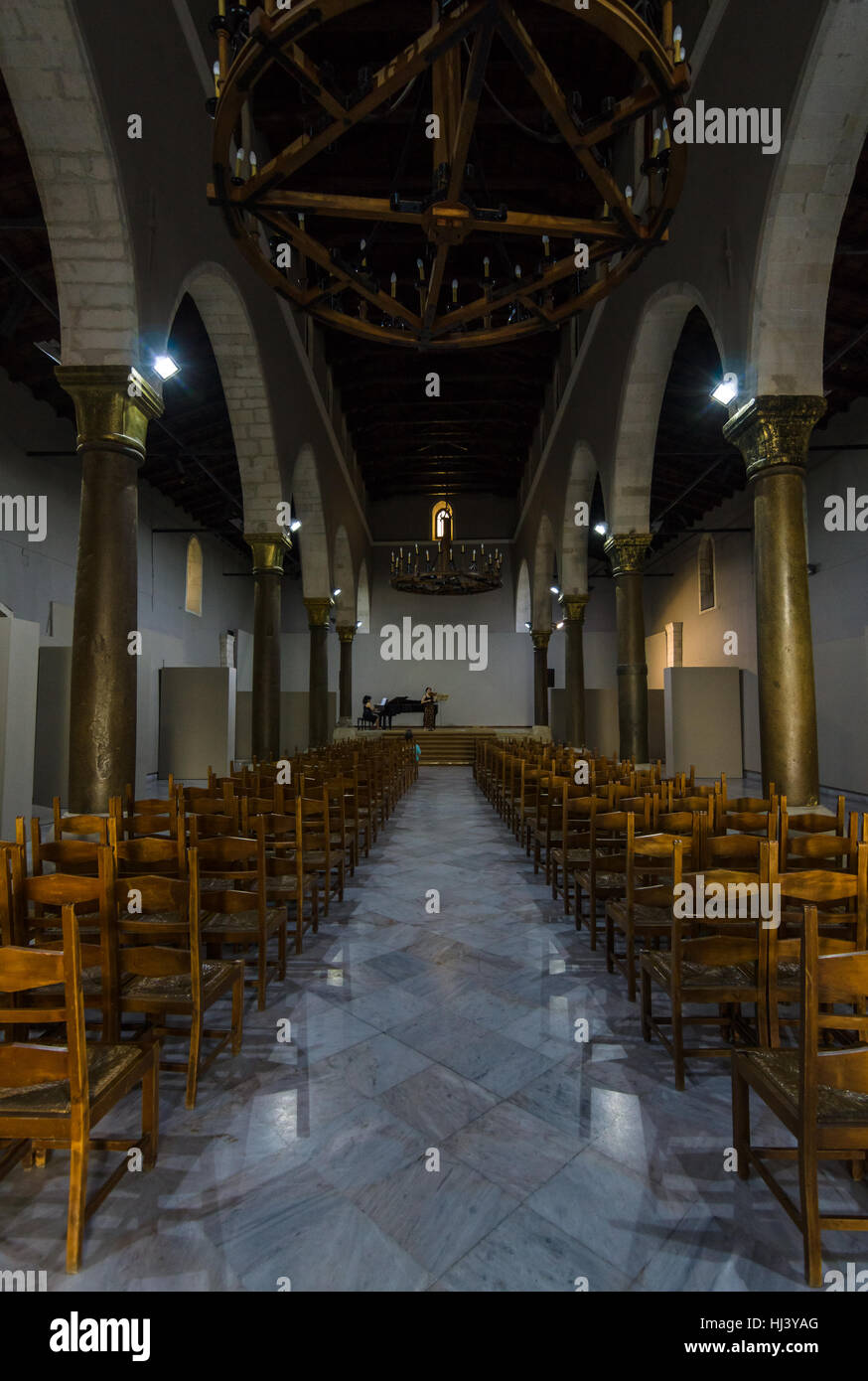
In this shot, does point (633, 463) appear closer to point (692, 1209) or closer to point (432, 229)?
point (432, 229)

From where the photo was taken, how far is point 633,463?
978cm

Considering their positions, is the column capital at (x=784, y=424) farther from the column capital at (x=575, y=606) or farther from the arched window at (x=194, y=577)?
the arched window at (x=194, y=577)

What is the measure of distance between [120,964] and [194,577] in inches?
725

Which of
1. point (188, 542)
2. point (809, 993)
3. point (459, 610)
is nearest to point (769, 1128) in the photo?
point (809, 993)

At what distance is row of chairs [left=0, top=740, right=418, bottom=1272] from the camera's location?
166cm

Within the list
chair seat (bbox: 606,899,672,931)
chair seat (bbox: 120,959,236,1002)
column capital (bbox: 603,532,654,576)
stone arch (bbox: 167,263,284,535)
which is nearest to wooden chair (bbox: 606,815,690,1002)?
chair seat (bbox: 606,899,672,931)

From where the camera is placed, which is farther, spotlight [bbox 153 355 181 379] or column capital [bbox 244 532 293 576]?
column capital [bbox 244 532 293 576]

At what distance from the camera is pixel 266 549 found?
33.0 feet

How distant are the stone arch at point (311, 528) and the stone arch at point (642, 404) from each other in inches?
223

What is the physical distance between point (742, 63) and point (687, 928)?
23.0 ft

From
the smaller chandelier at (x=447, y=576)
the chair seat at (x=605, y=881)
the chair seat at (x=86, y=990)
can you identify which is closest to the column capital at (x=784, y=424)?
the chair seat at (x=605, y=881)

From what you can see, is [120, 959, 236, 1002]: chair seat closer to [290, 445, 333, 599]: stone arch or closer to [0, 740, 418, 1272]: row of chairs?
[0, 740, 418, 1272]: row of chairs

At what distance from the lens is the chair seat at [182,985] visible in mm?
2445

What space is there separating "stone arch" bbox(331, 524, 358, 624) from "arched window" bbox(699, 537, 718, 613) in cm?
980
